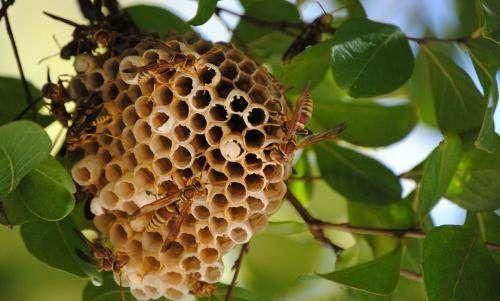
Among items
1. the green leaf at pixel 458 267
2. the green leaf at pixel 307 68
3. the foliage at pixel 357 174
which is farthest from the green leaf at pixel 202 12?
the green leaf at pixel 458 267

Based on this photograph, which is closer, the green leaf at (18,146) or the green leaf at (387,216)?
the green leaf at (18,146)

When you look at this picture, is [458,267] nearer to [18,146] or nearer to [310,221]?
[310,221]

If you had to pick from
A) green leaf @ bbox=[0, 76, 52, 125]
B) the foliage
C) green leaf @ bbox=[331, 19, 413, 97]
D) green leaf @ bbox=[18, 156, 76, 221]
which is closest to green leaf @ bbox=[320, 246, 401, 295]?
the foliage

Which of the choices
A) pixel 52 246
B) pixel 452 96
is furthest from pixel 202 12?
pixel 452 96

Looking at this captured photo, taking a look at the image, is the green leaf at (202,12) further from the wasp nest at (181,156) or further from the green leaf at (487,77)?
the green leaf at (487,77)


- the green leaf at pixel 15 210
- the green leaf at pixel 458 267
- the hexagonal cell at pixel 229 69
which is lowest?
the green leaf at pixel 458 267

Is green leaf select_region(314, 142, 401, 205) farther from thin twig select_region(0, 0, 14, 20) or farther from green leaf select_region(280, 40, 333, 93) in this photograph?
thin twig select_region(0, 0, 14, 20)

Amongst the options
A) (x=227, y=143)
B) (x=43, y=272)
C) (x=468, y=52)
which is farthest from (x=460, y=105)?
(x=43, y=272)
